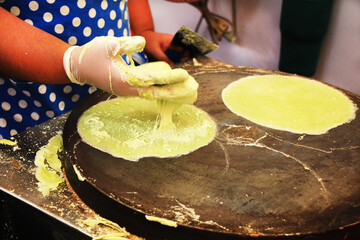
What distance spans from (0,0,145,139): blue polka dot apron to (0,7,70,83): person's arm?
0.62ft

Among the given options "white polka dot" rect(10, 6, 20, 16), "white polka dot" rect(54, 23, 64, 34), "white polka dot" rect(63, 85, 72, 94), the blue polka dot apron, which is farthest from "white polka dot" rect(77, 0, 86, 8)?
"white polka dot" rect(63, 85, 72, 94)

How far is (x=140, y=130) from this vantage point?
1.25 m

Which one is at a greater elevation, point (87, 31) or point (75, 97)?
point (87, 31)

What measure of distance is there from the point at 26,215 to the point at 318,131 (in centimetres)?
100

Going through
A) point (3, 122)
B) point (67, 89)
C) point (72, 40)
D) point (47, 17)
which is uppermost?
point (47, 17)

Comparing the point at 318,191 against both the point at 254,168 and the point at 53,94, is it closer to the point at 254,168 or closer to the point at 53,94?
the point at 254,168

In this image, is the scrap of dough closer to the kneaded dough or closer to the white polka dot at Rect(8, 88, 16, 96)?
the kneaded dough

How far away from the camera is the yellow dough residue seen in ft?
4.48

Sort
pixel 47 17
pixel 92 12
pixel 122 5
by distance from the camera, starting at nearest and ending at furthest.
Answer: pixel 47 17 → pixel 92 12 → pixel 122 5

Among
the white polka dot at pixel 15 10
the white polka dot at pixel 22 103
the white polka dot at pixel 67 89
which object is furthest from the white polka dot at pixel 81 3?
the white polka dot at pixel 22 103

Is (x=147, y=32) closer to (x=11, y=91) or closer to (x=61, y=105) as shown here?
(x=61, y=105)

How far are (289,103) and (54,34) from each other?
3.12 ft

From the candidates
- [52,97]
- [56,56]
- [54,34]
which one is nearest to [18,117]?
[52,97]

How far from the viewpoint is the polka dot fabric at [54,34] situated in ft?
4.49
